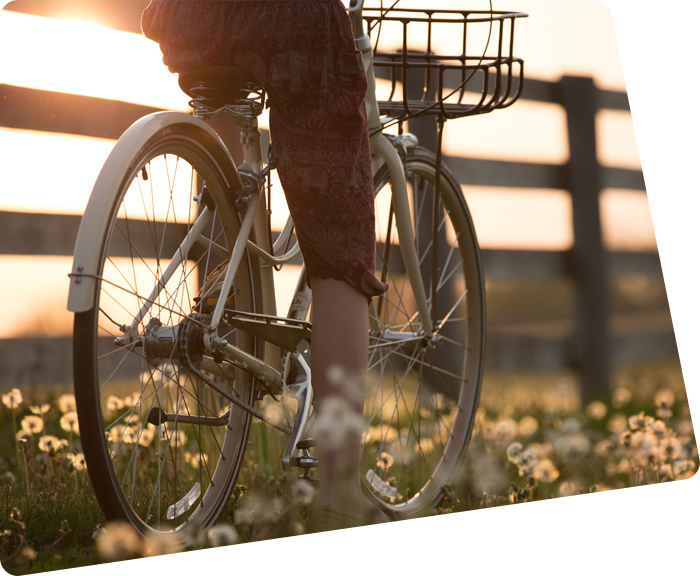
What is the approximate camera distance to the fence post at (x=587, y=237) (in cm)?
374

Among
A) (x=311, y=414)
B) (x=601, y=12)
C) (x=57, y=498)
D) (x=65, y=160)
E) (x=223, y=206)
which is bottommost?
(x=57, y=498)

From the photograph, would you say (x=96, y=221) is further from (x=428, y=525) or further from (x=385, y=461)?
(x=385, y=461)

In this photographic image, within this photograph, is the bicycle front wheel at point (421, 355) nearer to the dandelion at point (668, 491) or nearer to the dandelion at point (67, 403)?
the dandelion at point (668, 491)

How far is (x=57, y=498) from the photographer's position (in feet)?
4.13

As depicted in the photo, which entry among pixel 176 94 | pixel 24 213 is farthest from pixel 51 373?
pixel 176 94

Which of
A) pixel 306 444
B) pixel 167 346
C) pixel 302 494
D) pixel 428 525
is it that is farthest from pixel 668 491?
pixel 167 346

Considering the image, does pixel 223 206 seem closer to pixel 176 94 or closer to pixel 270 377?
pixel 270 377

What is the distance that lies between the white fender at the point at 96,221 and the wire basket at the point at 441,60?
55cm

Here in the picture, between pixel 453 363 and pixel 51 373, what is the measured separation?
Result: 1.70 meters

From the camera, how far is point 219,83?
3.53 ft

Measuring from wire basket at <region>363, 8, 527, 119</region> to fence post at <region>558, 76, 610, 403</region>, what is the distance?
0.58 m

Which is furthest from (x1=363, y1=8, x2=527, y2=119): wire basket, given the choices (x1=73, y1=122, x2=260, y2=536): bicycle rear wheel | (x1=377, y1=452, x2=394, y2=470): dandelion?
(x1=377, y1=452, x2=394, y2=470): dandelion

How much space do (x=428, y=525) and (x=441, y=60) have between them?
3.42 ft

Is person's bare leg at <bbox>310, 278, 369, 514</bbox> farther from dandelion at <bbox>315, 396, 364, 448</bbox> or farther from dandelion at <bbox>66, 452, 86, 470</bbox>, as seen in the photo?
dandelion at <bbox>66, 452, 86, 470</bbox>
